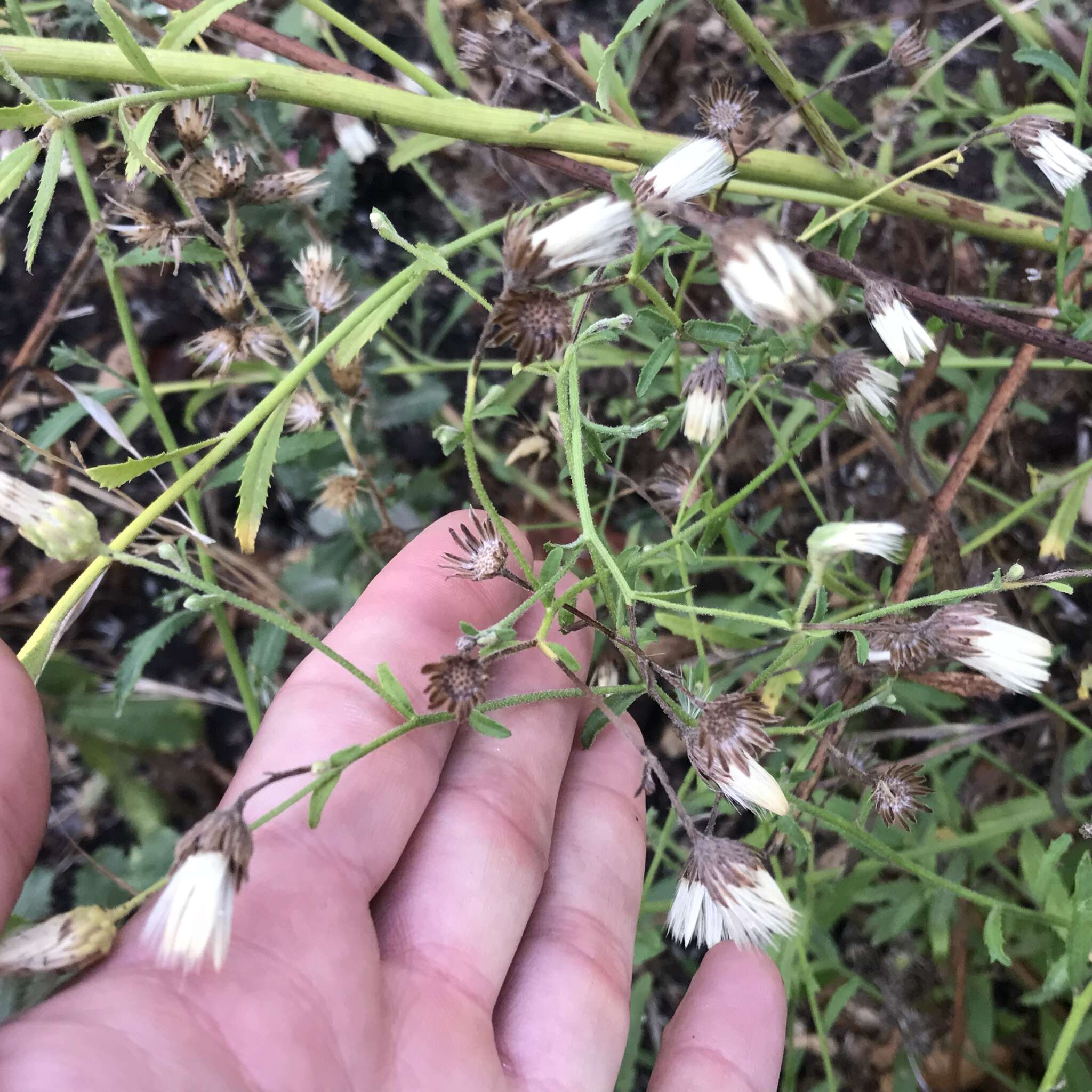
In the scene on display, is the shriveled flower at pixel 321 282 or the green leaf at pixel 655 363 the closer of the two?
the green leaf at pixel 655 363

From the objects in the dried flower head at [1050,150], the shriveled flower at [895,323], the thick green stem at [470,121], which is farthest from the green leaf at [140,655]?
the dried flower head at [1050,150]

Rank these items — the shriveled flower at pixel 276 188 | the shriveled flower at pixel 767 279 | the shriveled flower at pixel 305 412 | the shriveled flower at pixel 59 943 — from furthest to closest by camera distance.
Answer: the shriveled flower at pixel 305 412
the shriveled flower at pixel 276 188
the shriveled flower at pixel 59 943
the shriveled flower at pixel 767 279

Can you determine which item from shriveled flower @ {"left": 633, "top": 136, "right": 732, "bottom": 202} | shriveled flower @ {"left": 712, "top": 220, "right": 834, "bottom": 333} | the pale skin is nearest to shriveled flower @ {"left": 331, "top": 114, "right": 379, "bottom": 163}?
the pale skin

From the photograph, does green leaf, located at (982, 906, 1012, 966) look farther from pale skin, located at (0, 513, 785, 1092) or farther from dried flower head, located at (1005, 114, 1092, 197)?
dried flower head, located at (1005, 114, 1092, 197)

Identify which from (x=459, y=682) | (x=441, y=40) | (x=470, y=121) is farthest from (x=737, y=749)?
(x=441, y=40)

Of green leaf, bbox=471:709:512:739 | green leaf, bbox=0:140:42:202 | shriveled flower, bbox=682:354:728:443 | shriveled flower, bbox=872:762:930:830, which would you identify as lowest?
shriveled flower, bbox=872:762:930:830

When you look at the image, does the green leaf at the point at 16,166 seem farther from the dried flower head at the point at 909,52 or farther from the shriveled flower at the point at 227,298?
the dried flower head at the point at 909,52

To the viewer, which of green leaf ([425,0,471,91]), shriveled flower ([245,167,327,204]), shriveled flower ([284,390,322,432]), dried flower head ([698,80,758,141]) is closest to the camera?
dried flower head ([698,80,758,141])

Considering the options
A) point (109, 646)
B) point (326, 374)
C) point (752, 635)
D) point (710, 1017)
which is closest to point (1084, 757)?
point (752, 635)
